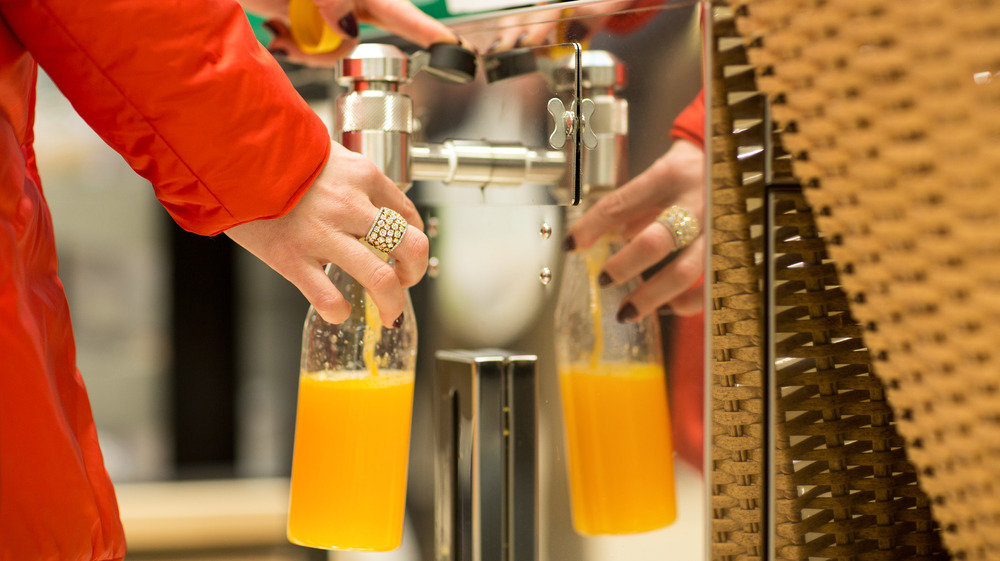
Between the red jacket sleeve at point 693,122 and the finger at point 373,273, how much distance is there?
191 millimetres

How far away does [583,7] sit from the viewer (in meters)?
0.54

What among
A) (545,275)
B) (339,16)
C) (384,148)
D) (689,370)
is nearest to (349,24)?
(339,16)

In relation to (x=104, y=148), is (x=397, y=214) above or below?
below

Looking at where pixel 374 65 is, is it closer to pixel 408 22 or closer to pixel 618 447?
pixel 408 22

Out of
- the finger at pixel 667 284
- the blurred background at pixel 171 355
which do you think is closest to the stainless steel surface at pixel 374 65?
the finger at pixel 667 284

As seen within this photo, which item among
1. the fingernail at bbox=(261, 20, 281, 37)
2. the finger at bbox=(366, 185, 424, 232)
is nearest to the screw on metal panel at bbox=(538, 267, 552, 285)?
the finger at bbox=(366, 185, 424, 232)

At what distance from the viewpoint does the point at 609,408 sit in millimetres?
557

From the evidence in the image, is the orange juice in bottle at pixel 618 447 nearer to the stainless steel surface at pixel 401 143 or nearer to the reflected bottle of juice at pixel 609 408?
the reflected bottle of juice at pixel 609 408

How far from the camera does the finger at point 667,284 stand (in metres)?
0.51

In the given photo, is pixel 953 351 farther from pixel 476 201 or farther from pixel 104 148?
pixel 104 148

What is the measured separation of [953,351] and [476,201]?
1.19 feet

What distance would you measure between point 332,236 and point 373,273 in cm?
3

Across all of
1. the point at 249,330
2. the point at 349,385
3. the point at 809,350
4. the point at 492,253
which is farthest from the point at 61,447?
the point at 249,330

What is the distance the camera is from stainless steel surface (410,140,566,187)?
21.9 inches
